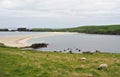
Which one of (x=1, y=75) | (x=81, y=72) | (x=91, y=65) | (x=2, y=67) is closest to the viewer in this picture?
(x=1, y=75)

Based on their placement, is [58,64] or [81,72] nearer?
[81,72]

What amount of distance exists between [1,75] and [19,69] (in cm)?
250

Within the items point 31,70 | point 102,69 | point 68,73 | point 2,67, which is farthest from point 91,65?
point 2,67

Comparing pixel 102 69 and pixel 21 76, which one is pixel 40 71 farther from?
pixel 102 69

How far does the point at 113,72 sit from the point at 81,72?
2.93 meters

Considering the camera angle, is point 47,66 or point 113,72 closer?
point 113,72

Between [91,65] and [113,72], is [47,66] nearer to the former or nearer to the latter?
[91,65]

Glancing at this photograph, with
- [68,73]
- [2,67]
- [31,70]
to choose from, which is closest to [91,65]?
[68,73]

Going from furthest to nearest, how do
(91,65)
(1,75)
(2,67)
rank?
(91,65)
(2,67)
(1,75)

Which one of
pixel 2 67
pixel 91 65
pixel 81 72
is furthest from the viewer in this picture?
pixel 91 65

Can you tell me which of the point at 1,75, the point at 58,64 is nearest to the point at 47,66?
the point at 58,64

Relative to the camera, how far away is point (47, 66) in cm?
2445

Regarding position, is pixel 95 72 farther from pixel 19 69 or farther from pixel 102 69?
pixel 19 69

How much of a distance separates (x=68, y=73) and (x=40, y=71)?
99.5 inches
